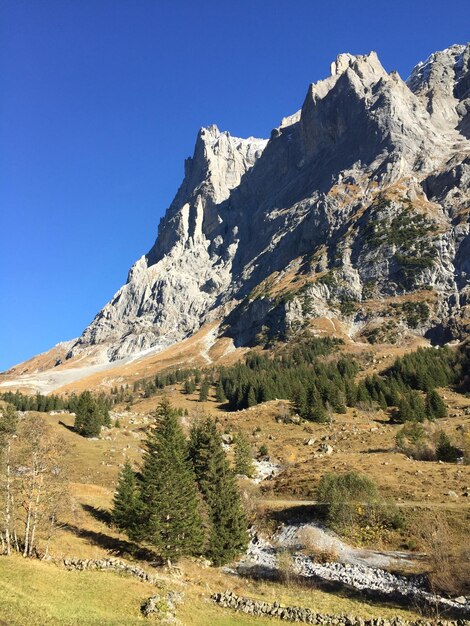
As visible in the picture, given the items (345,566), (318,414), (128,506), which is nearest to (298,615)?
(345,566)

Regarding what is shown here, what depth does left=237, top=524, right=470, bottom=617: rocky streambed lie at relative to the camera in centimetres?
2800

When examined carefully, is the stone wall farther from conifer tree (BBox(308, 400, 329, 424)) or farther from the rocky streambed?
conifer tree (BBox(308, 400, 329, 424))

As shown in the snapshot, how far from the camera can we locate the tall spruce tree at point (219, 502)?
35156mm

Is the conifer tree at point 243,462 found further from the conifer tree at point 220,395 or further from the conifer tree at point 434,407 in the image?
the conifer tree at point 220,395

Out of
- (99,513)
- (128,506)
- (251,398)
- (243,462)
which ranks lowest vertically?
(99,513)

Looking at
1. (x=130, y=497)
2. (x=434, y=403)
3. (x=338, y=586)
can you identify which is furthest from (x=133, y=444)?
(x=434, y=403)

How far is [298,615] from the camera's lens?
24.2 meters

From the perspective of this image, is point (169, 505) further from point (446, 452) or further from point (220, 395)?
point (220, 395)

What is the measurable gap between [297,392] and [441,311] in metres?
115

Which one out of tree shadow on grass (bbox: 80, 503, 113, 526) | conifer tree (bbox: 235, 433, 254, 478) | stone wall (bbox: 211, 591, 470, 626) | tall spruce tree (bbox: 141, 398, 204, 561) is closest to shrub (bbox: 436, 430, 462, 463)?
conifer tree (bbox: 235, 433, 254, 478)

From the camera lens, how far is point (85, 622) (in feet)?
64.3

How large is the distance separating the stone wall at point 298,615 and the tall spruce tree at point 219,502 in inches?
316

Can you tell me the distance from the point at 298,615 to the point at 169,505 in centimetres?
1265

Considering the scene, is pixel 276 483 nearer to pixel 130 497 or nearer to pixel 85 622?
pixel 130 497
